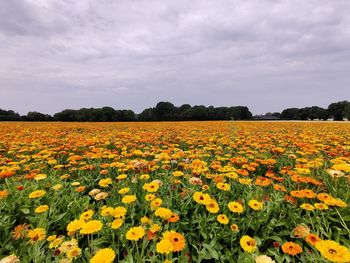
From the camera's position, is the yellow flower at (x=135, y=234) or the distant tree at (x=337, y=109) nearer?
the yellow flower at (x=135, y=234)

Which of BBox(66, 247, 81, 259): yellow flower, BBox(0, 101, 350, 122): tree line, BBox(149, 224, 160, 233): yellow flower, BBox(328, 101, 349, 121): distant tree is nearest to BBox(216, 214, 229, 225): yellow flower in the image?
BBox(149, 224, 160, 233): yellow flower

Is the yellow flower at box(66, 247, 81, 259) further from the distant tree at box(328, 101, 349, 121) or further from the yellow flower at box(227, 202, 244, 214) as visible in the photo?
the distant tree at box(328, 101, 349, 121)


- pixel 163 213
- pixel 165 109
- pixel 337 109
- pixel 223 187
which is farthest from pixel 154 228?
pixel 337 109

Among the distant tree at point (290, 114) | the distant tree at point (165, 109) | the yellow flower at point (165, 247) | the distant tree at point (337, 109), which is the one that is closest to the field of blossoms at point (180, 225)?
the yellow flower at point (165, 247)

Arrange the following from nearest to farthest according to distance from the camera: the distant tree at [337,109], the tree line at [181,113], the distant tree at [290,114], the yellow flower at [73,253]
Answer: the yellow flower at [73,253]
the tree line at [181,113]
the distant tree at [337,109]
the distant tree at [290,114]

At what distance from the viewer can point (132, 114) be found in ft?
175

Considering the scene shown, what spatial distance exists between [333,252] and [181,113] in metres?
67.7

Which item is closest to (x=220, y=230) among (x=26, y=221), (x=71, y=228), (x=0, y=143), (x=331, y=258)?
(x=331, y=258)

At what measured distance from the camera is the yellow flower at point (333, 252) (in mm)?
1233

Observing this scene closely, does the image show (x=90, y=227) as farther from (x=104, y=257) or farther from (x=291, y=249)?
(x=291, y=249)

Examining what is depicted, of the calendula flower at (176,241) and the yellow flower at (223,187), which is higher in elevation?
the yellow flower at (223,187)

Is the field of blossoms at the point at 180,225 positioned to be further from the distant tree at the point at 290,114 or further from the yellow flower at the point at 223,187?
the distant tree at the point at 290,114

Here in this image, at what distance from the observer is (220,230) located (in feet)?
6.41

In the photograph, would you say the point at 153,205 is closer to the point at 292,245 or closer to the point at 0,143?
the point at 292,245
